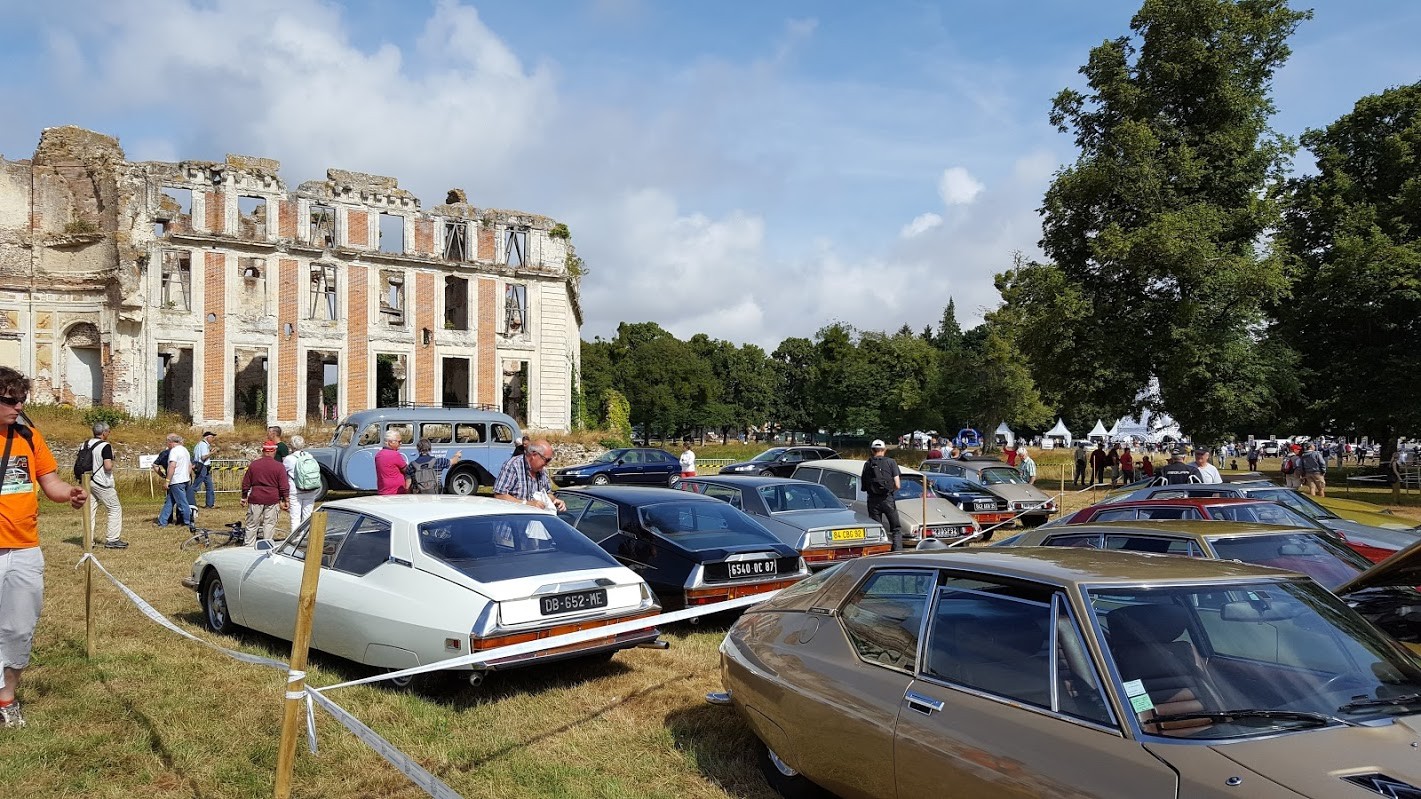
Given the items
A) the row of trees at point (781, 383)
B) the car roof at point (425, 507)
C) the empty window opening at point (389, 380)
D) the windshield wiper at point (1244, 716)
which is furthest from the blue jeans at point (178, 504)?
the row of trees at point (781, 383)

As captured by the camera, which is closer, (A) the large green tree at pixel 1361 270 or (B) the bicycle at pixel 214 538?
(B) the bicycle at pixel 214 538

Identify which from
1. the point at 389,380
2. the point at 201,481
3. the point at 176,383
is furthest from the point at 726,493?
the point at 176,383

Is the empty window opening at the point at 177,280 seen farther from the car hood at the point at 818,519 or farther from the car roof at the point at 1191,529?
the car roof at the point at 1191,529

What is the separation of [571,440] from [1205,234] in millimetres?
28171

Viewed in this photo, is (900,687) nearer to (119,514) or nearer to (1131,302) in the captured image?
Answer: (119,514)

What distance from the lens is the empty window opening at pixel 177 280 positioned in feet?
131

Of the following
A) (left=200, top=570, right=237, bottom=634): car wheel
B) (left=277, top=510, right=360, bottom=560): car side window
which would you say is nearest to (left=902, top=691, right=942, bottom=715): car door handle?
(left=277, top=510, right=360, bottom=560): car side window

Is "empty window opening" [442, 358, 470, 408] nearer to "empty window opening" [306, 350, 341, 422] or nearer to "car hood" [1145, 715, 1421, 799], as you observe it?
"empty window opening" [306, 350, 341, 422]

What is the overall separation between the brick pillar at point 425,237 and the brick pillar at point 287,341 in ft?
18.6

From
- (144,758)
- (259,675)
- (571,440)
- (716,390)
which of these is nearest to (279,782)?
(144,758)

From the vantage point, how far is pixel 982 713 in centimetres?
339

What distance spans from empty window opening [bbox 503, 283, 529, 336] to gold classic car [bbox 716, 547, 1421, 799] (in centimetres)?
4354

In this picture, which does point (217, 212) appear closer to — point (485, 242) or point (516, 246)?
point (485, 242)

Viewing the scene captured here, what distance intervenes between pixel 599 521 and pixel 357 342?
1484 inches
